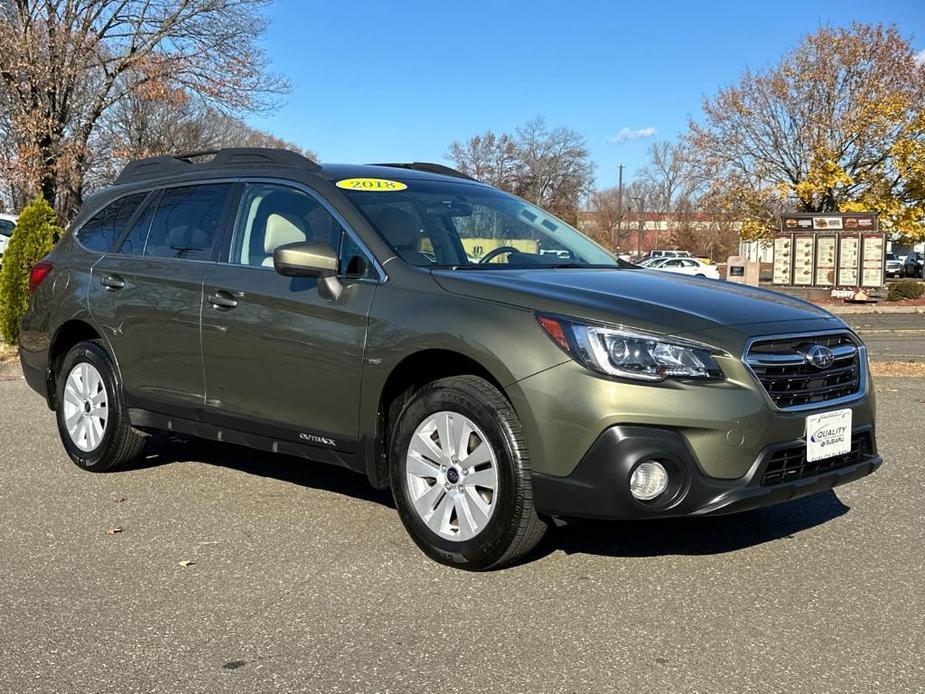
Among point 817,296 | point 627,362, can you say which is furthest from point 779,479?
point 817,296

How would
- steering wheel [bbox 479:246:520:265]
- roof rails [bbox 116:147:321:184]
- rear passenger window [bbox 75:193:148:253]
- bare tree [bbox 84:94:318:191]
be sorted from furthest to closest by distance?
bare tree [bbox 84:94:318:191], rear passenger window [bbox 75:193:148:253], roof rails [bbox 116:147:321:184], steering wheel [bbox 479:246:520:265]

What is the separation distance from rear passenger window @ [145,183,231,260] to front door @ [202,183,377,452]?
21 centimetres

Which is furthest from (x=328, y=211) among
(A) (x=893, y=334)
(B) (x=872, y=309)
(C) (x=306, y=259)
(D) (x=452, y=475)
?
(B) (x=872, y=309)

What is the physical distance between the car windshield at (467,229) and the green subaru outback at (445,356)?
2 cm

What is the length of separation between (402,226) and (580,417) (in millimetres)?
A: 1537

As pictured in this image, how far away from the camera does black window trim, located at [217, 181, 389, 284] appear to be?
14.8ft

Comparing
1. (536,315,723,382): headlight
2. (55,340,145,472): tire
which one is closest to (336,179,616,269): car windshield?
(536,315,723,382): headlight

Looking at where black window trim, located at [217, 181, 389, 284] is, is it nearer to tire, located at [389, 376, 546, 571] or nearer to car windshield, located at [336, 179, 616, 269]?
car windshield, located at [336, 179, 616, 269]

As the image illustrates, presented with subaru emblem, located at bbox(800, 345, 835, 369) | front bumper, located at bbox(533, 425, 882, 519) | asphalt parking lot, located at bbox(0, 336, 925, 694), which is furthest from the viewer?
subaru emblem, located at bbox(800, 345, 835, 369)

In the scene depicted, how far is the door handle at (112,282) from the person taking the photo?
5706 millimetres

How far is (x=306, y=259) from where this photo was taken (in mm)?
4422

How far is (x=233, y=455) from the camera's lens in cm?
653

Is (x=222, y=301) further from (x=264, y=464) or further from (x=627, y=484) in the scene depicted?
(x=627, y=484)

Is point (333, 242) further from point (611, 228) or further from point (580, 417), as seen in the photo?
point (611, 228)
